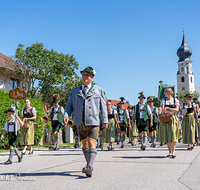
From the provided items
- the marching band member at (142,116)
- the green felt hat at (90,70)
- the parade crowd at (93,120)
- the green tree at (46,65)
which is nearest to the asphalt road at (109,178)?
the parade crowd at (93,120)

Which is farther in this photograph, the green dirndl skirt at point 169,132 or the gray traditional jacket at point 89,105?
the green dirndl skirt at point 169,132

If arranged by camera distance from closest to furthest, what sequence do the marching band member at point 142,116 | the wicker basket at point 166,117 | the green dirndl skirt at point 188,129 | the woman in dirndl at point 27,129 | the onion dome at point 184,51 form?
the wicker basket at point 166,117 → the woman in dirndl at point 27,129 → the green dirndl skirt at point 188,129 → the marching band member at point 142,116 → the onion dome at point 184,51

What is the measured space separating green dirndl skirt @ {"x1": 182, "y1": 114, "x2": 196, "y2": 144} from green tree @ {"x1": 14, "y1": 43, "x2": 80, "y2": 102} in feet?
58.5

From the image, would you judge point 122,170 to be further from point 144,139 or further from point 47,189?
point 144,139

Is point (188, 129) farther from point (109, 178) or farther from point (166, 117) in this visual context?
point (109, 178)

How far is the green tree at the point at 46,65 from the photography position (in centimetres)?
2659

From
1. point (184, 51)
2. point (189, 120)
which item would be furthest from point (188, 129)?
point (184, 51)

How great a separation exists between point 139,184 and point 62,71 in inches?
950

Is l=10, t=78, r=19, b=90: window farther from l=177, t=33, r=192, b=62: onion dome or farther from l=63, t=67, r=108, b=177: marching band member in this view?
l=177, t=33, r=192, b=62: onion dome

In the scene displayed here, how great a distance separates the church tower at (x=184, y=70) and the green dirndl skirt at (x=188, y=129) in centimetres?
14621

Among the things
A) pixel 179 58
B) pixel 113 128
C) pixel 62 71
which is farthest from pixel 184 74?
pixel 113 128

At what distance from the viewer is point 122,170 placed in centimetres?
575

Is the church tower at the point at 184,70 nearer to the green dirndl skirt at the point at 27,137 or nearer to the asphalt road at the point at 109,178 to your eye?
the green dirndl skirt at the point at 27,137

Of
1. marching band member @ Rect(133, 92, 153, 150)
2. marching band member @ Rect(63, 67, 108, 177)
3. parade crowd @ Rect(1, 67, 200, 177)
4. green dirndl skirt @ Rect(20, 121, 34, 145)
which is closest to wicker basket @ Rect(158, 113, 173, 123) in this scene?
parade crowd @ Rect(1, 67, 200, 177)
